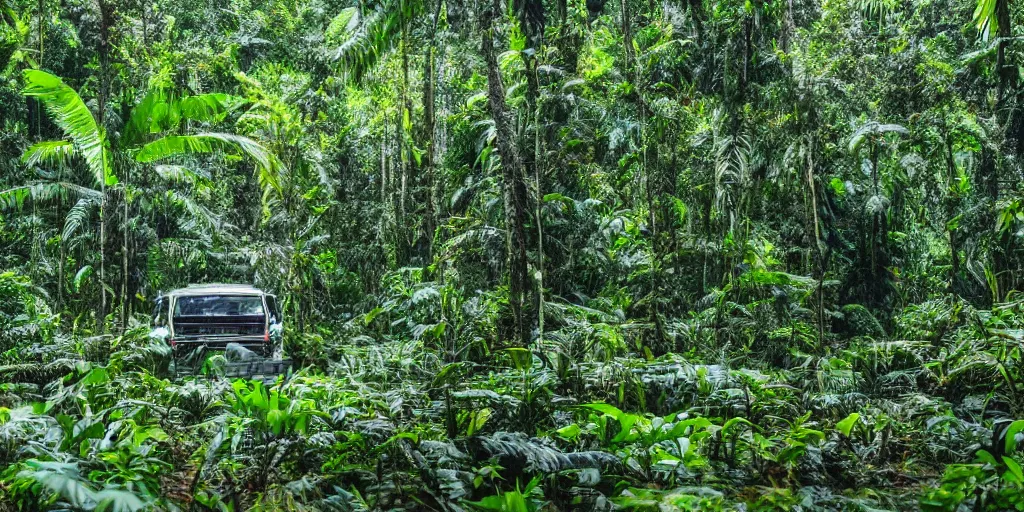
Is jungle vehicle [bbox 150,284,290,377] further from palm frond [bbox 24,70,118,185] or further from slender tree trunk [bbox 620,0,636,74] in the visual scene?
slender tree trunk [bbox 620,0,636,74]

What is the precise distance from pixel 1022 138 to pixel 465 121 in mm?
8645

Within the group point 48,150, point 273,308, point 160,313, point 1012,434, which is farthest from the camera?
point 273,308

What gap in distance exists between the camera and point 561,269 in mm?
11805

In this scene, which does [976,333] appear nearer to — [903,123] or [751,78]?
[903,123]

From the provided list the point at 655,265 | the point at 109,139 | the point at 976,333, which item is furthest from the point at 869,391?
the point at 109,139

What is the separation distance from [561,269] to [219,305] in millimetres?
5074

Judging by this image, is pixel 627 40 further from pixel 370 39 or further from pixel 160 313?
pixel 160 313

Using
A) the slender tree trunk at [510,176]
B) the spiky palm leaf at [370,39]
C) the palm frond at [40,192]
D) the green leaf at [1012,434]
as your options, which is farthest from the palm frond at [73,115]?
the green leaf at [1012,434]

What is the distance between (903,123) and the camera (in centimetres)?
1151

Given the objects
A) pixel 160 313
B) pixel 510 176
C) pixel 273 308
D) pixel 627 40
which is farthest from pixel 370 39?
pixel 160 313

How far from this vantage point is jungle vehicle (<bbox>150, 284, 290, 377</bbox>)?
32.2ft

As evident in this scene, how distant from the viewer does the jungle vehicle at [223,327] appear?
387 inches

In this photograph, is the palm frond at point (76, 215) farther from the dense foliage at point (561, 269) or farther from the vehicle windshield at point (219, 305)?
the vehicle windshield at point (219, 305)

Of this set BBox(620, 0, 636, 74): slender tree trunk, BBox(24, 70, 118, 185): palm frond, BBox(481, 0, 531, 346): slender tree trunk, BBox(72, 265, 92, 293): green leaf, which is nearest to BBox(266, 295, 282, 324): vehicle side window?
BBox(24, 70, 118, 185): palm frond
